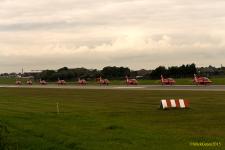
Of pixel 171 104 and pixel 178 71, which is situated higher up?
pixel 178 71

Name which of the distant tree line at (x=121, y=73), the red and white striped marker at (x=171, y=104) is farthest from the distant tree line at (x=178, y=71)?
the red and white striped marker at (x=171, y=104)

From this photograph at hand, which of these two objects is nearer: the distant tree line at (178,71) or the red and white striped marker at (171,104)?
the red and white striped marker at (171,104)

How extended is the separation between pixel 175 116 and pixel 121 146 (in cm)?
1188

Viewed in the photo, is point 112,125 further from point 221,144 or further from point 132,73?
point 132,73

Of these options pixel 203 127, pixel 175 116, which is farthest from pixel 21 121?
pixel 203 127

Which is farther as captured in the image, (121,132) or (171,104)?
(171,104)

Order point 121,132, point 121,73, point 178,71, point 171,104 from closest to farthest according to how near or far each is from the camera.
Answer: point 121,132 → point 171,104 → point 178,71 → point 121,73

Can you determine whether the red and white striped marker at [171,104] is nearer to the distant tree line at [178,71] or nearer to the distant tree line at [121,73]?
the distant tree line at [121,73]

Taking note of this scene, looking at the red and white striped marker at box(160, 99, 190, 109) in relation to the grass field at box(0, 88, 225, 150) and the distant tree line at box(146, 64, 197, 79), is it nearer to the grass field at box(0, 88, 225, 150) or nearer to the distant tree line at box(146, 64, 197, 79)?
the grass field at box(0, 88, 225, 150)

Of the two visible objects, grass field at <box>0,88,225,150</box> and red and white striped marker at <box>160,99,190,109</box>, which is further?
red and white striped marker at <box>160,99,190,109</box>

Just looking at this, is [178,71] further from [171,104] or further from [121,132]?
[121,132]

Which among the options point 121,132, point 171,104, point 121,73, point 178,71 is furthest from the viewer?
point 121,73

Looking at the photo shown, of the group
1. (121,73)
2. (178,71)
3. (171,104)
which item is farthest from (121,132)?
(121,73)

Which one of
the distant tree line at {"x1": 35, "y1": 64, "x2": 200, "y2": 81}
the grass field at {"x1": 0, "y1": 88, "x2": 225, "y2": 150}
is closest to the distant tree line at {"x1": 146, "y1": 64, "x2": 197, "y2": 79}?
the distant tree line at {"x1": 35, "y1": 64, "x2": 200, "y2": 81}
